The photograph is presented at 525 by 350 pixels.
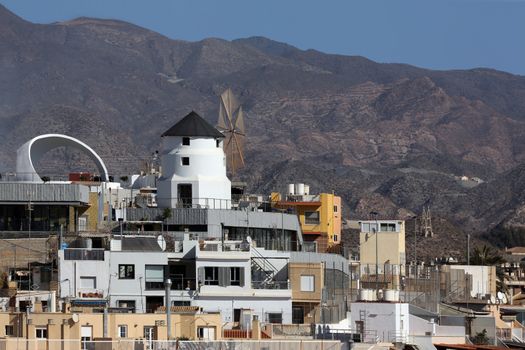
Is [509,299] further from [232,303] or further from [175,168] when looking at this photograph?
[232,303]

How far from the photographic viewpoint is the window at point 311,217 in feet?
350

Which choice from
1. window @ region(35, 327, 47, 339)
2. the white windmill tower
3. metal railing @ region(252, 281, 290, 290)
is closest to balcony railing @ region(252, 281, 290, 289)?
metal railing @ region(252, 281, 290, 290)

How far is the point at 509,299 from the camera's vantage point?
102062 millimetres

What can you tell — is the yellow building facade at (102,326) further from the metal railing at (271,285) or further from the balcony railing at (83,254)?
the metal railing at (271,285)

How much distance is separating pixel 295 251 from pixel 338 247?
19.3 metres

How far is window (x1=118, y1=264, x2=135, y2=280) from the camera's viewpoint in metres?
72.1

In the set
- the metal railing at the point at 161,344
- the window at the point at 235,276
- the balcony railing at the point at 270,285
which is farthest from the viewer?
the balcony railing at the point at 270,285

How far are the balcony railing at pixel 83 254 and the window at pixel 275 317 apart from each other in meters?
6.01

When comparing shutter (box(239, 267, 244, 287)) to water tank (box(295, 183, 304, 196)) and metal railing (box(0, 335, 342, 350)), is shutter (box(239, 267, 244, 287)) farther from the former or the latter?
water tank (box(295, 183, 304, 196))

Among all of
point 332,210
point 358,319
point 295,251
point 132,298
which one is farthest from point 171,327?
point 332,210

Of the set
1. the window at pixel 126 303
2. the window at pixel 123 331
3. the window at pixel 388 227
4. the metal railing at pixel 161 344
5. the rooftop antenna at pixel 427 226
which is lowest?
the metal railing at pixel 161 344

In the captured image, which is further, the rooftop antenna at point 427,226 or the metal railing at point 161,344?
the rooftop antenna at point 427,226

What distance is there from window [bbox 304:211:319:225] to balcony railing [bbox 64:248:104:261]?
34891mm

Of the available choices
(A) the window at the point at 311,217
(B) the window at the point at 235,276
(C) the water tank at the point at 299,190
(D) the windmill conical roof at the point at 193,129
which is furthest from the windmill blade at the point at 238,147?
(B) the window at the point at 235,276
